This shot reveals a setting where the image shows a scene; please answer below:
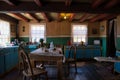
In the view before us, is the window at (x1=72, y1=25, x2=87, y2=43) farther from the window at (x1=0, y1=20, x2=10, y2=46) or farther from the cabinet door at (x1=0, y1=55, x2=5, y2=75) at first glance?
the cabinet door at (x1=0, y1=55, x2=5, y2=75)

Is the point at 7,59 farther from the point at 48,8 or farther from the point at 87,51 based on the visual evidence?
the point at 87,51

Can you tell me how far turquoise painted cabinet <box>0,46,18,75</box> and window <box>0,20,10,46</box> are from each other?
2.88 feet

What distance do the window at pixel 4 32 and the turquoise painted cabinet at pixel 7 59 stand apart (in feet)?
2.88

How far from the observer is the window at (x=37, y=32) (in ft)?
29.0

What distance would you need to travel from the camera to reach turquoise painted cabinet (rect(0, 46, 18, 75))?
193 inches

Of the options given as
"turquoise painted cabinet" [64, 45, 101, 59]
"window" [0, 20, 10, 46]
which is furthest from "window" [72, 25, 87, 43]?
"window" [0, 20, 10, 46]

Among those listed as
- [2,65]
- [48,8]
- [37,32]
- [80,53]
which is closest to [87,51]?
[80,53]

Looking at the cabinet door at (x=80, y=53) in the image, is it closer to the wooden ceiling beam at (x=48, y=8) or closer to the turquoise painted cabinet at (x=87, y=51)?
the turquoise painted cabinet at (x=87, y=51)

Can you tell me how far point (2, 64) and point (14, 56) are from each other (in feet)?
4.45

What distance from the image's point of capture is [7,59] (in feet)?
17.6

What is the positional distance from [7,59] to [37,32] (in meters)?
3.74

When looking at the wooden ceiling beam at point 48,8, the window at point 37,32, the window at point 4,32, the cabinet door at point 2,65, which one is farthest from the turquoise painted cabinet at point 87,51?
the cabinet door at point 2,65

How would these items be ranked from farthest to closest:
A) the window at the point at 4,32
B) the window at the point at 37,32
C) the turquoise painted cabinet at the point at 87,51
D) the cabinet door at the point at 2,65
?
the window at the point at 37,32, the turquoise painted cabinet at the point at 87,51, the window at the point at 4,32, the cabinet door at the point at 2,65

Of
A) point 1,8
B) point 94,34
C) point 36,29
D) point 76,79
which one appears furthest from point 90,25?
point 1,8
